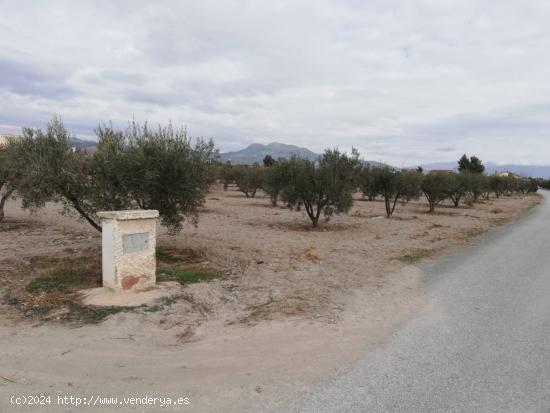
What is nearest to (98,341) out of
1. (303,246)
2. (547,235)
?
(303,246)

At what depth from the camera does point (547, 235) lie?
18.3m

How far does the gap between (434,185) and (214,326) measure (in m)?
27.4

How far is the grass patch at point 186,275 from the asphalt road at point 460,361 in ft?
13.3

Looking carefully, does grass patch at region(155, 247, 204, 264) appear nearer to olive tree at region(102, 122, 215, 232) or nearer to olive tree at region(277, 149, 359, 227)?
olive tree at region(102, 122, 215, 232)

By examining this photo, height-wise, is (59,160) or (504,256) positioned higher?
(59,160)

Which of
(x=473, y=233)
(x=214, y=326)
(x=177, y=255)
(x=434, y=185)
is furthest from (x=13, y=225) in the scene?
(x=434, y=185)

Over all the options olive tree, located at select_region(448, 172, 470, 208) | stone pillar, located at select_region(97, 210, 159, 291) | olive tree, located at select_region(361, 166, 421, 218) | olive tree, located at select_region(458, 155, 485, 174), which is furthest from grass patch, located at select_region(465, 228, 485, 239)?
olive tree, located at select_region(458, 155, 485, 174)

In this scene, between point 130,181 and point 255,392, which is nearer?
point 255,392

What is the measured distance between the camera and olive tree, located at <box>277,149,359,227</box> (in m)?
18.4

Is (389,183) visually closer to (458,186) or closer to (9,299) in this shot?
(458,186)

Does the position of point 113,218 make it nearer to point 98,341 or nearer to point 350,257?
point 98,341

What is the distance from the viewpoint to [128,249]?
24.0ft

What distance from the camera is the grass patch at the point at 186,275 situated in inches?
333

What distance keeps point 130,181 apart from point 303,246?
6.00 meters
